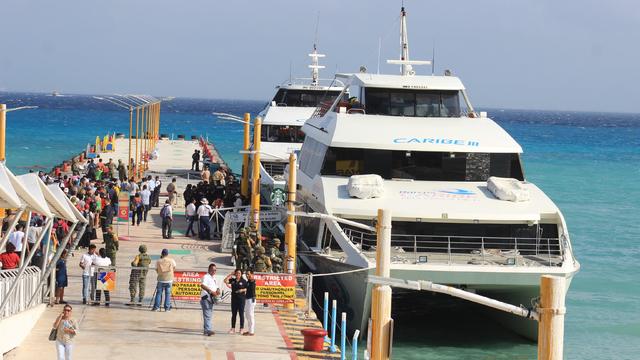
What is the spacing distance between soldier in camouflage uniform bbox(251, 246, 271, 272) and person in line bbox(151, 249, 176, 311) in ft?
7.06

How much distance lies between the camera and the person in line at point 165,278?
2088 cm

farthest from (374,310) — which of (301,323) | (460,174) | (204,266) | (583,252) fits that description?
(583,252)

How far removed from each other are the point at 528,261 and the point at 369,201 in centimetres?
341

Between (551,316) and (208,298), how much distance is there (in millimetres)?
10584

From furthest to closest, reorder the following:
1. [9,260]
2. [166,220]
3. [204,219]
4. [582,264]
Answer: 1. [582,264]
2. [204,219]
3. [166,220]
4. [9,260]

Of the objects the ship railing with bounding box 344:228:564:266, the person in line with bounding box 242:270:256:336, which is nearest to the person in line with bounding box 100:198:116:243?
the ship railing with bounding box 344:228:564:266

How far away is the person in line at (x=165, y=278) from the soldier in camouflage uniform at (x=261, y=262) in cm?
215

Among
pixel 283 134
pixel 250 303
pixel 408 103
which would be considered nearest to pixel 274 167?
pixel 283 134

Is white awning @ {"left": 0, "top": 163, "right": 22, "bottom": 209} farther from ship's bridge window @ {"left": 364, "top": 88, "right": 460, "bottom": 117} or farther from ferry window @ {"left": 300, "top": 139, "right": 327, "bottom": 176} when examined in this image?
ship's bridge window @ {"left": 364, "top": 88, "right": 460, "bottom": 117}

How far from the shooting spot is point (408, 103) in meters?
27.9

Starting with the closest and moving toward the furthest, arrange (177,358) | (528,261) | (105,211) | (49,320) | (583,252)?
(177,358) < (49,320) < (528,261) < (105,211) < (583,252)

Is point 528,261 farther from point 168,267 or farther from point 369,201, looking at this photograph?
point 168,267

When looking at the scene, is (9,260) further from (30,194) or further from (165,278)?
(30,194)

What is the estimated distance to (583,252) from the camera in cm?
4091
